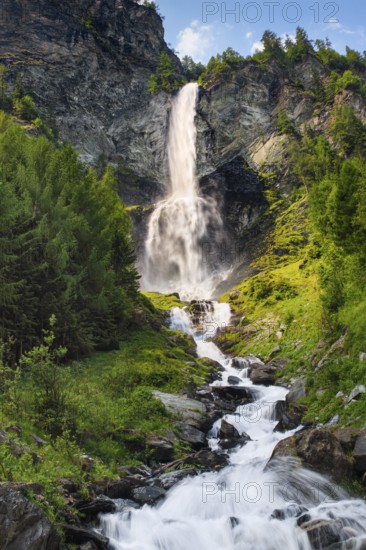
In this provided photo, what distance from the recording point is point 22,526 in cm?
692

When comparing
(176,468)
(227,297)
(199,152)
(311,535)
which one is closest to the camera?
(311,535)

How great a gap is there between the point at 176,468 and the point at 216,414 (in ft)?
20.6

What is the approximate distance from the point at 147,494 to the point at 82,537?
3197 millimetres

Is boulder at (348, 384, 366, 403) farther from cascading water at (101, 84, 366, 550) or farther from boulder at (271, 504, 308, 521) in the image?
boulder at (271, 504, 308, 521)

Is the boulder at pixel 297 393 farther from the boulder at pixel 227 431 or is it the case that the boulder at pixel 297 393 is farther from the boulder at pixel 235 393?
the boulder at pixel 227 431

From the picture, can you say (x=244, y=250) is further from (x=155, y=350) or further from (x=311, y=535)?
(x=311, y=535)

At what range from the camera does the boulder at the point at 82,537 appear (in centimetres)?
802

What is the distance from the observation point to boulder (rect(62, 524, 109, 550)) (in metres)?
8.02

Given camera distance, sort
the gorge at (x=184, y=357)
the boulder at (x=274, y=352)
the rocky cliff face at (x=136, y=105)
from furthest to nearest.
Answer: the rocky cliff face at (x=136, y=105), the boulder at (x=274, y=352), the gorge at (x=184, y=357)

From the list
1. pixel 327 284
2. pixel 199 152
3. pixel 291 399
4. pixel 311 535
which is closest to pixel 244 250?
pixel 199 152

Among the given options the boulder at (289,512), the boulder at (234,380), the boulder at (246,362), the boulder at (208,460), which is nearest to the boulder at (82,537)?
the boulder at (289,512)

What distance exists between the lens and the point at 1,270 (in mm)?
18062

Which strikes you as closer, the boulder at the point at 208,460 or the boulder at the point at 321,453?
the boulder at the point at 321,453

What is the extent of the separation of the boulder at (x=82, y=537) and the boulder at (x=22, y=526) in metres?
0.62
